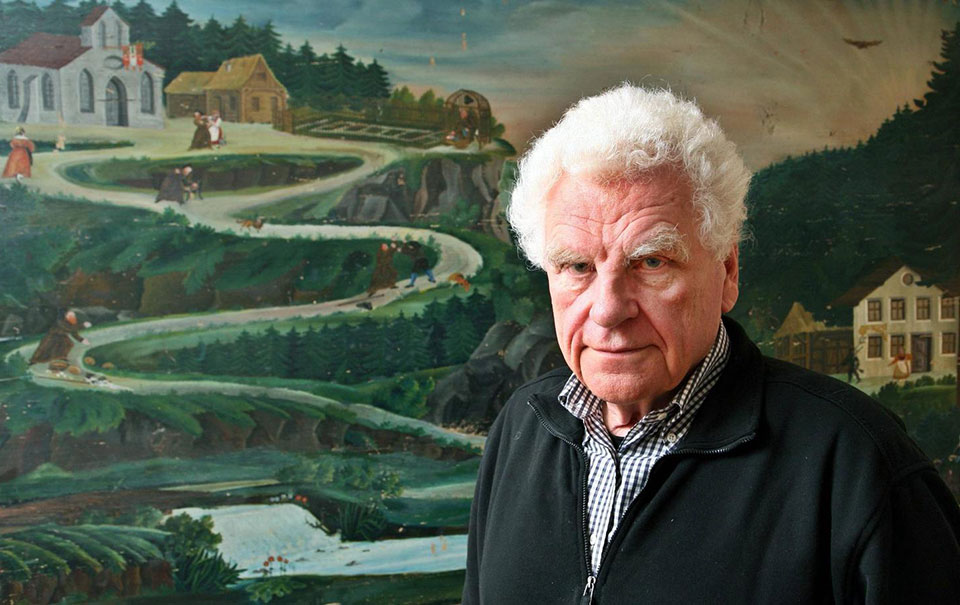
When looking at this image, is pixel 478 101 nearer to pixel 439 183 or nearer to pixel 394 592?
pixel 439 183

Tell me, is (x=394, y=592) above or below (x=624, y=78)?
below

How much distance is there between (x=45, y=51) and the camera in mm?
3000

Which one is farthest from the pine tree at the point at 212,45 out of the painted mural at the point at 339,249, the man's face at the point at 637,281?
the man's face at the point at 637,281

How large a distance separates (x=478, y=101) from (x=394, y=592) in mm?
1867

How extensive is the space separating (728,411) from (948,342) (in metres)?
3.01

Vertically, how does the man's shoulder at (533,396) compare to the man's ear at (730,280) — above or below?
below

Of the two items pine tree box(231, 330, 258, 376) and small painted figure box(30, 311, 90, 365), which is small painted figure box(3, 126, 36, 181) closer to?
small painted figure box(30, 311, 90, 365)

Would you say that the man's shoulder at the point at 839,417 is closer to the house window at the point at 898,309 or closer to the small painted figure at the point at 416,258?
the small painted figure at the point at 416,258

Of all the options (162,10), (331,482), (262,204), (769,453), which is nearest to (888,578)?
(769,453)

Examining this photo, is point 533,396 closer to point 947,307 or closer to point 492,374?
point 492,374

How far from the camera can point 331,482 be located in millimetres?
3172

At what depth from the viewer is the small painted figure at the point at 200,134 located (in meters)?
3.15

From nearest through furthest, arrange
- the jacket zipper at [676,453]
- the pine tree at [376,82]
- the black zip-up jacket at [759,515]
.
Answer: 1. the black zip-up jacket at [759,515]
2. the jacket zipper at [676,453]
3. the pine tree at [376,82]

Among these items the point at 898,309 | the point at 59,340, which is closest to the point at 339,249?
the point at 59,340
